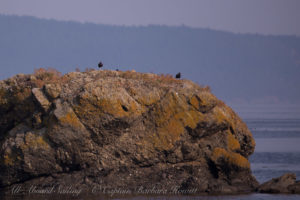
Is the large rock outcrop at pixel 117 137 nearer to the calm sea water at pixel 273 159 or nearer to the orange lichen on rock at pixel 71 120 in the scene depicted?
the orange lichen on rock at pixel 71 120

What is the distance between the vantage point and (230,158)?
1182 inches

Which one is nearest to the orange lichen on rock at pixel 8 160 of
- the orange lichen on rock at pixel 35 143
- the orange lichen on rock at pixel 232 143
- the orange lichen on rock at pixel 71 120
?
the orange lichen on rock at pixel 35 143

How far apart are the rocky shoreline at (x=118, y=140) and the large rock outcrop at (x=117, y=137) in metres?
0.05

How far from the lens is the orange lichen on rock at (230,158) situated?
98.3 ft

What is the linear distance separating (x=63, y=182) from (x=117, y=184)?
257cm

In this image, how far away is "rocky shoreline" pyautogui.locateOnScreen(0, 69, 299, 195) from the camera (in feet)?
95.9

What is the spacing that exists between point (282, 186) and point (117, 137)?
835 cm

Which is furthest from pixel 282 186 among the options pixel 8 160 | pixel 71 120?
pixel 8 160

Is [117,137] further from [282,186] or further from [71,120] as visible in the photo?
[282,186]

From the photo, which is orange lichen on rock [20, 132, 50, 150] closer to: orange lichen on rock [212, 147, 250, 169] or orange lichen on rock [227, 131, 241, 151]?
orange lichen on rock [212, 147, 250, 169]

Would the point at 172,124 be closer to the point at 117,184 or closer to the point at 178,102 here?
the point at 178,102

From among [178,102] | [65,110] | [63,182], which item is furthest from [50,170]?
[178,102]

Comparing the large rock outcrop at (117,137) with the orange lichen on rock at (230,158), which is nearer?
the large rock outcrop at (117,137)

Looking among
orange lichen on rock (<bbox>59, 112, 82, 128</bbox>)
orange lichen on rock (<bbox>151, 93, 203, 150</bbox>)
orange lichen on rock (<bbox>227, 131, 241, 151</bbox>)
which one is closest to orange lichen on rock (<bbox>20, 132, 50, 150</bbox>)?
orange lichen on rock (<bbox>59, 112, 82, 128</bbox>)
